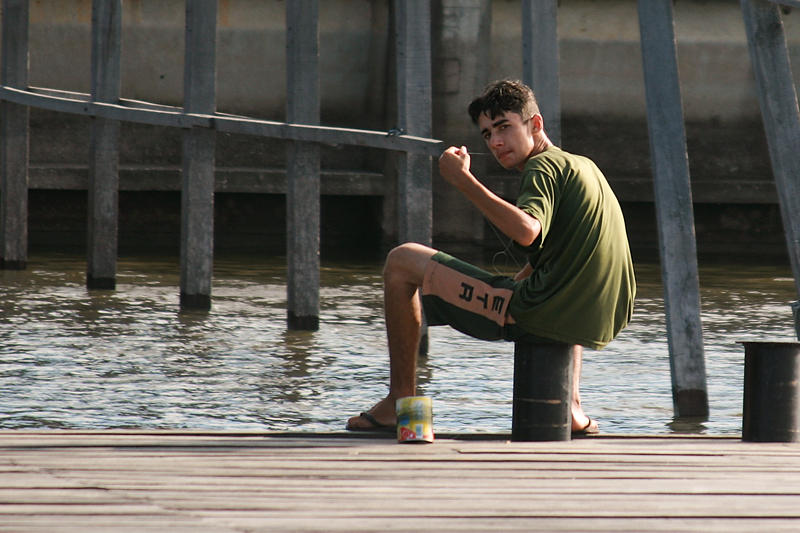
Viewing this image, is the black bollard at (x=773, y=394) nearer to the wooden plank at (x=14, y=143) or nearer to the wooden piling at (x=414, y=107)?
the wooden piling at (x=414, y=107)

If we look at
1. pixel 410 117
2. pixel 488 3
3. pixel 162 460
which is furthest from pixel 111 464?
pixel 488 3

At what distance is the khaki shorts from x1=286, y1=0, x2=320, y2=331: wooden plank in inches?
141

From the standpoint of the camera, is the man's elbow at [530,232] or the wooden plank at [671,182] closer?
the man's elbow at [530,232]

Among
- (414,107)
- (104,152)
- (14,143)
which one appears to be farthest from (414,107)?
(14,143)

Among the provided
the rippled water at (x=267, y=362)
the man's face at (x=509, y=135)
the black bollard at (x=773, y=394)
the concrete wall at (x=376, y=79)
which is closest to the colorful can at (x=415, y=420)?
the man's face at (x=509, y=135)

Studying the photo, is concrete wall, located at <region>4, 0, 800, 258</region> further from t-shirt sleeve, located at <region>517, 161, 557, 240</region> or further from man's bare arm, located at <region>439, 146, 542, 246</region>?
man's bare arm, located at <region>439, 146, 542, 246</region>

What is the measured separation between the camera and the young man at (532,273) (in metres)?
4.79

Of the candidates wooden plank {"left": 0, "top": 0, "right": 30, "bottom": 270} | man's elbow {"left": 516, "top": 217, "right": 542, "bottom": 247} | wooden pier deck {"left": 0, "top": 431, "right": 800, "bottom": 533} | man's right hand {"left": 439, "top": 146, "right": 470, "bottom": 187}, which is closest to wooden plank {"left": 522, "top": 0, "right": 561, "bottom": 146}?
wooden pier deck {"left": 0, "top": 431, "right": 800, "bottom": 533}

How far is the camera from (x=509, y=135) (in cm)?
490

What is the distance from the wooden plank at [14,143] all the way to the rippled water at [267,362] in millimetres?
422

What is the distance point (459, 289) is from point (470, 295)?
43 mm

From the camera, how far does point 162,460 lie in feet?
14.5

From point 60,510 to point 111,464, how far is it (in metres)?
0.63

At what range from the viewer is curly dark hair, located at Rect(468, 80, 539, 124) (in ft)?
15.9
